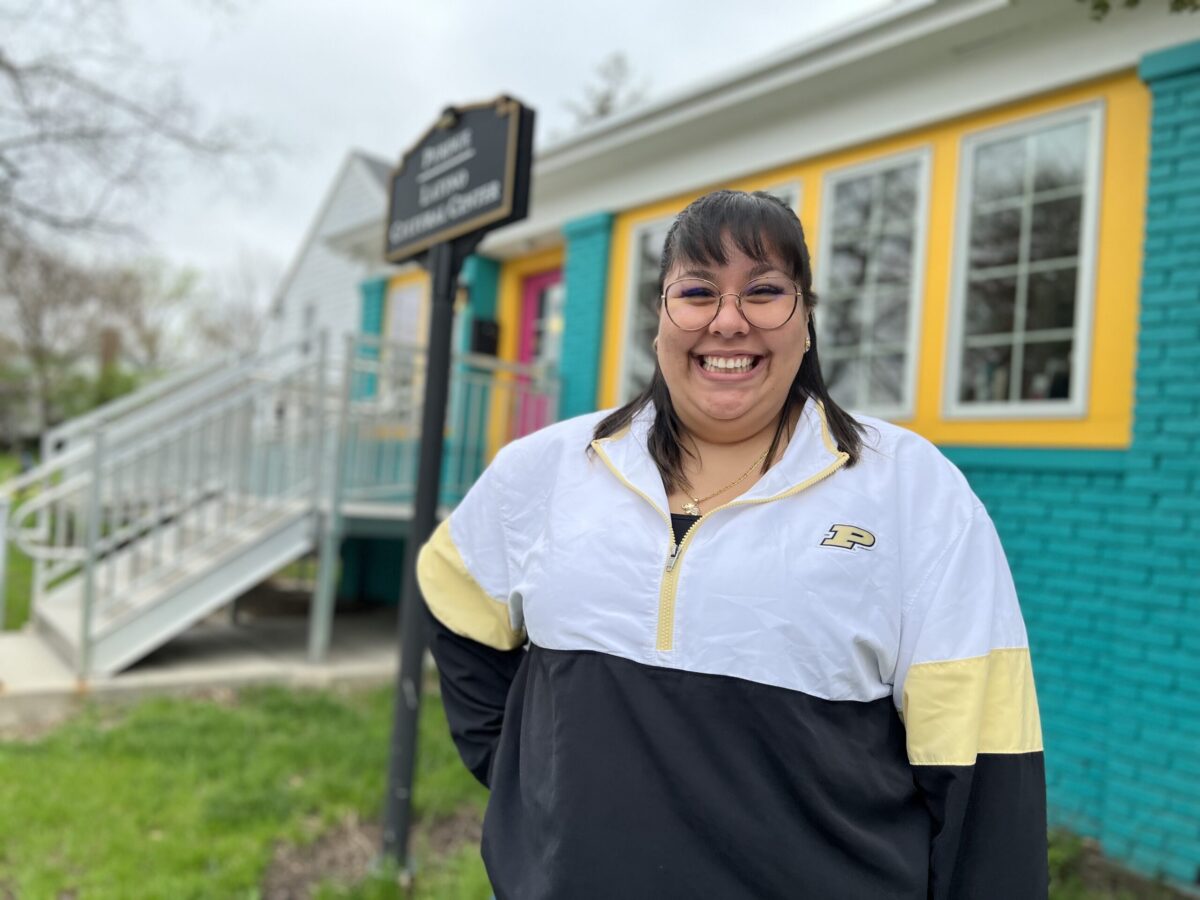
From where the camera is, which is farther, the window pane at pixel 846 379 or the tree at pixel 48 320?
the tree at pixel 48 320

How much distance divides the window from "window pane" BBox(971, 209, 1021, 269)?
7.64 ft

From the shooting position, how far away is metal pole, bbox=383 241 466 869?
3.18 metres

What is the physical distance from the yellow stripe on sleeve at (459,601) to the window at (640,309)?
4715 mm

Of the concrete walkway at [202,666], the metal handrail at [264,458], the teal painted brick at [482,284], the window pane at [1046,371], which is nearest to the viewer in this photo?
the window pane at [1046,371]

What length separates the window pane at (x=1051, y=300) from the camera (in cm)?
419

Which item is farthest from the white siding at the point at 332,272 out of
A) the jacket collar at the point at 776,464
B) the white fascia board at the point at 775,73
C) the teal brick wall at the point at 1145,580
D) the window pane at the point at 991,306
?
the jacket collar at the point at 776,464

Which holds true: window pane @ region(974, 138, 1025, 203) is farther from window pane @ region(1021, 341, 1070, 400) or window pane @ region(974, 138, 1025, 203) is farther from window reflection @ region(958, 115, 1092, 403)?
window pane @ region(1021, 341, 1070, 400)

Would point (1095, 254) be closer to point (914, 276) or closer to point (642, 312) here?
point (914, 276)

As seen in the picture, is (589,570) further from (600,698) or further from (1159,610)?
(1159,610)

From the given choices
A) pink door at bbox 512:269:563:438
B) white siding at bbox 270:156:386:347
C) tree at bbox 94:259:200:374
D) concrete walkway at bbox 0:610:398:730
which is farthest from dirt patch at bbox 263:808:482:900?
tree at bbox 94:259:200:374

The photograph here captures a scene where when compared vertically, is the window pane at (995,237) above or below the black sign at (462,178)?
above

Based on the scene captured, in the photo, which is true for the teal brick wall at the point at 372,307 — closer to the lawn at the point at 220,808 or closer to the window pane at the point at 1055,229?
the lawn at the point at 220,808

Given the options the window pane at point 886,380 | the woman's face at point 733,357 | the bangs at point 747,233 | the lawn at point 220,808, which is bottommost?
the lawn at point 220,808

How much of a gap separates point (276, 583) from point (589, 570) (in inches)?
373
